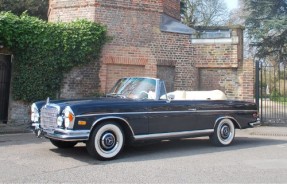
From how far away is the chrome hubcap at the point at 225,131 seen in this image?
8.24 metres

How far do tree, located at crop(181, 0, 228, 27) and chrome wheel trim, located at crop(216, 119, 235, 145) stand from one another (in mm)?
25482

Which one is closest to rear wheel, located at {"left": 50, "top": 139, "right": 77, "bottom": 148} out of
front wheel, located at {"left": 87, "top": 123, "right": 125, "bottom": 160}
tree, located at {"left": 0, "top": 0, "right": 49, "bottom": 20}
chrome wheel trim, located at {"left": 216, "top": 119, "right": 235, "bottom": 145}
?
front wheel, located at {"left": 87, "top": 123, "right": 125, "bottom": 160}

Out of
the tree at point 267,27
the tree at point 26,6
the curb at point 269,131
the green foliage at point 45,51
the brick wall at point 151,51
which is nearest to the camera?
the curb at point 269,131

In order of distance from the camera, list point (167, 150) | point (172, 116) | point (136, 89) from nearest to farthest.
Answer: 1. point (172, 116)
2. point (136, 89)
3. point (167, 150)

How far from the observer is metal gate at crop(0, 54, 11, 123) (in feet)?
39.0

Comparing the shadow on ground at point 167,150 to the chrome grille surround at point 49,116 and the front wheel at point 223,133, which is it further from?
the chrome grille surround at point 49,116

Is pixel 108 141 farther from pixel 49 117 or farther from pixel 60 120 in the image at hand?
pixel 49 117

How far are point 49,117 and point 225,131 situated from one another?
420 cm

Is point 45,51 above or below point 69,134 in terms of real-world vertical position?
above

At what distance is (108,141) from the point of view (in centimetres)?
639

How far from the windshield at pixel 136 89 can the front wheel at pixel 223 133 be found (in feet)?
6.34

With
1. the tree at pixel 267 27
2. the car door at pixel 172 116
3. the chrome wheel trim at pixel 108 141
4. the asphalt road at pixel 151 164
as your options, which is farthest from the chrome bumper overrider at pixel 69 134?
the tree at pixel 267 27

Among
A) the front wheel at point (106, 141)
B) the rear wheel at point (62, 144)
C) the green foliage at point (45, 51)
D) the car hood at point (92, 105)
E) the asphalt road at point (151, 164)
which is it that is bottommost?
the asphalt road at point (151, 164)

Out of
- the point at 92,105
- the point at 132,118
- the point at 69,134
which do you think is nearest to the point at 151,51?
the point at 132,118
